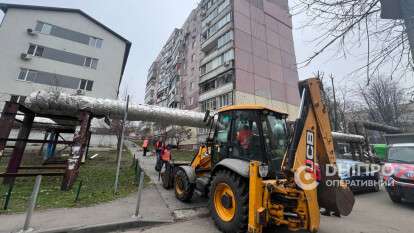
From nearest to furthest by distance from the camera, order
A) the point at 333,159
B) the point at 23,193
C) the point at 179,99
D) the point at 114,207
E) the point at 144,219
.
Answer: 1. the point at 333,159
2. the point at 144,219
3. the point at 114,207
4. the point at 23,193
5. the point at 179,99

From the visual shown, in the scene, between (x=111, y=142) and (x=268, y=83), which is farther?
(x=268, y=83)

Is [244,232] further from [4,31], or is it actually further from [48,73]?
[4,31]

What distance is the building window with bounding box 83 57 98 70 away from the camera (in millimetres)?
25906

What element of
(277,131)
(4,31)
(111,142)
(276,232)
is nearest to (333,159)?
(277,131)

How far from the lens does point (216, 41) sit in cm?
2894

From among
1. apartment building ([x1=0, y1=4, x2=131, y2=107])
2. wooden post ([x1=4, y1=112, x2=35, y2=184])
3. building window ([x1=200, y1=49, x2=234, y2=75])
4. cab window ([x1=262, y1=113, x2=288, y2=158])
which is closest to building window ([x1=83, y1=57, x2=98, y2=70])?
apartment building ([x1=0, y1=4, x2=131, y2=107])

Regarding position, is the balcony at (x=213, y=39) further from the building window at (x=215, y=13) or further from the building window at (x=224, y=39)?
the building window at (x=215, y=13)

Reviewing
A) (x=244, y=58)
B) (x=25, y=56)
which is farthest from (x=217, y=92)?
(x=25, y=56)

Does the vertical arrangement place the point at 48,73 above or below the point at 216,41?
below

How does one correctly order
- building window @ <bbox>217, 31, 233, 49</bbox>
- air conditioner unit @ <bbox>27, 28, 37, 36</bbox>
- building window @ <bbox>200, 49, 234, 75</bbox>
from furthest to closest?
building window @ <bbox>217, 31, 233, 49</bbox> < building window @ <bbox>200, 49, 234, 75</bbox> < air conditioner unit @ <bbox>27, 28, 37, 36</bbox>

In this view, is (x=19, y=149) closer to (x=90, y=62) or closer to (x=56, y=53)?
(x=90, y=62)

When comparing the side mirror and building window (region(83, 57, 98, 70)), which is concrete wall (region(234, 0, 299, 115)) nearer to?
building window (region(83, 57, 98, 70))

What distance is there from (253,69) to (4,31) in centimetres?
2771

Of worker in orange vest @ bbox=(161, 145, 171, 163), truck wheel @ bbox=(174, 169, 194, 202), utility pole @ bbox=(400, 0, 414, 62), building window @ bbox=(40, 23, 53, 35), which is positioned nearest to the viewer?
utility pole @ bbox=(400, 0, 414, 62)
